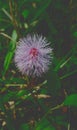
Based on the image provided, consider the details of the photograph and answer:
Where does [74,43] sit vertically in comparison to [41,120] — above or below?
above

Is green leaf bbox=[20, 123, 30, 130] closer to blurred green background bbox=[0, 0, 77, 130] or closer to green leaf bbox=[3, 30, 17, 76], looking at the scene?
blurred green background bbox=[0, 0, 77, 130]

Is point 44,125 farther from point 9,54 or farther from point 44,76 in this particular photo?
point 9,54

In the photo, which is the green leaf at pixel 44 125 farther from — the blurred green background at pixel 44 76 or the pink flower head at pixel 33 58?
the pink flower head at pixel 33 58

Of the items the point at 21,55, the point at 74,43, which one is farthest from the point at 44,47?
the point at 74,43

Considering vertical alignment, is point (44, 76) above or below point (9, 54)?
below

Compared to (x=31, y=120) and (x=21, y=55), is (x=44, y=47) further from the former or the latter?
(x=31, y=120)

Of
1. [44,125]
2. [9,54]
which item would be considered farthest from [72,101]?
[9,54]

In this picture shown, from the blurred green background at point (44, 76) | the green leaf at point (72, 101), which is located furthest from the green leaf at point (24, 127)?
the green leaf at point (72, 101)

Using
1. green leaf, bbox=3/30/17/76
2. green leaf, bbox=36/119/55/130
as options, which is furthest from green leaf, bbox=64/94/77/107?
green leaf, bbox=3/30/17/76

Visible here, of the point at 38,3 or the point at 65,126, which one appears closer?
the point at 65,126
